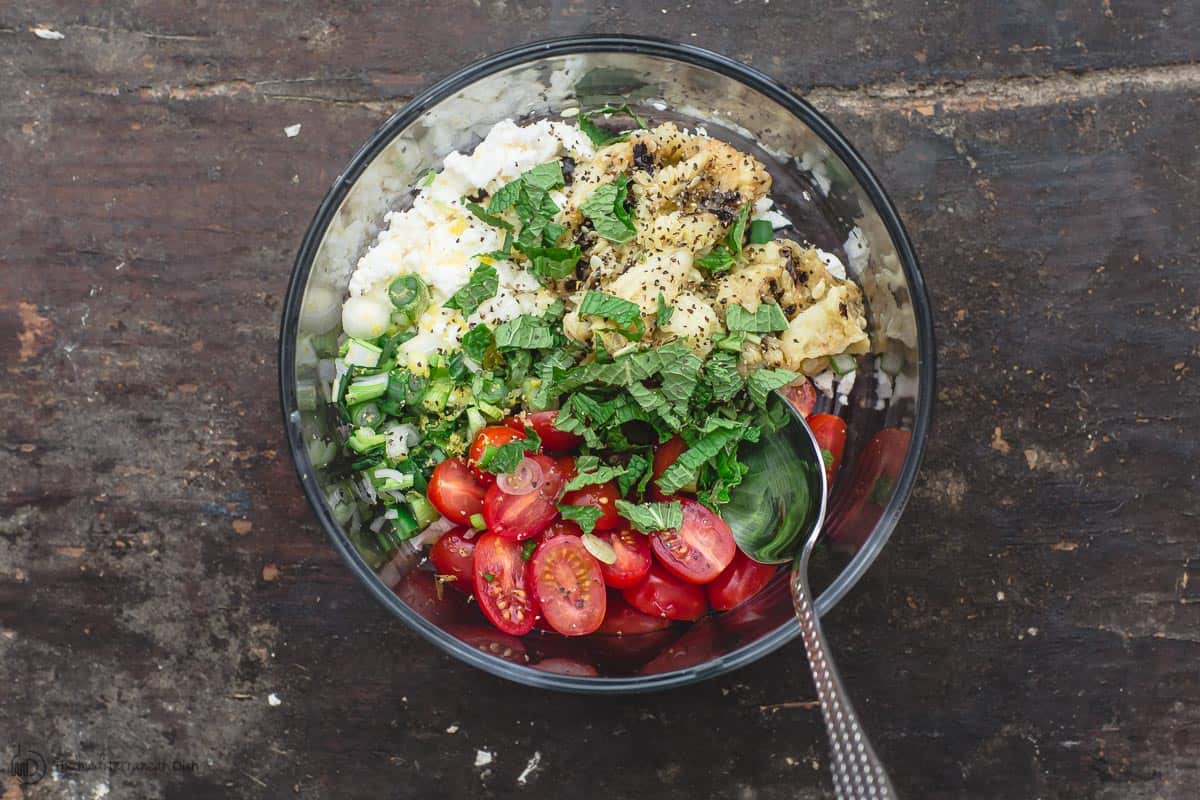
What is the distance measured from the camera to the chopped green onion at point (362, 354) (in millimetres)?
1542

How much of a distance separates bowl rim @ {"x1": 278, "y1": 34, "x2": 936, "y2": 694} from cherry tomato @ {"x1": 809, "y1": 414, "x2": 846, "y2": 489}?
0.14 m

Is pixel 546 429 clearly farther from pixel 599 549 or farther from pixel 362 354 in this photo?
pixel 362 354

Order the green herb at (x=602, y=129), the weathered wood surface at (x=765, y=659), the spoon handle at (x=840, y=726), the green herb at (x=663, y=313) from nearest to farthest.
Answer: the spoon handle at (x=840, y=726), the green herb at (x=663, y=313), the green herb at (x=602, y=129), the weathered wood surface at (x=765, y=659)

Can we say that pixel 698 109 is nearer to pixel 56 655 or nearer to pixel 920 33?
pixel 920 33

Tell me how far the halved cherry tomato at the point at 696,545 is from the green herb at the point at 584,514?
0.11 meters

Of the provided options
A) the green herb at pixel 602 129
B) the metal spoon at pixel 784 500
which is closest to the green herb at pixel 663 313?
the metal spoon at pixel 784 500

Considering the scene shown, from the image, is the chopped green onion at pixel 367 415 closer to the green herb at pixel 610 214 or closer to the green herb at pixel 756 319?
the green herb at pixel 610 214

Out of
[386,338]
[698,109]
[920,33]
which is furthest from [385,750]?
[920,33]

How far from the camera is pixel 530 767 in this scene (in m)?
1.79

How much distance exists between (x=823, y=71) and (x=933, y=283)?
0.47m

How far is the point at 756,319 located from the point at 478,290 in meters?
0.46

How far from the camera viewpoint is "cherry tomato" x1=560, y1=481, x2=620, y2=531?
1.50 meters

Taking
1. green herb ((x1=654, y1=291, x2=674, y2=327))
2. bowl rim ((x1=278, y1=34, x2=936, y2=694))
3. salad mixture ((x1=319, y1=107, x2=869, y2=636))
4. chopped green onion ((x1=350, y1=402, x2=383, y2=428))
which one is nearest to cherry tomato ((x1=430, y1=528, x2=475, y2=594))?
salad mixture ((x1=319, y1=107, x2=869, y2=636))

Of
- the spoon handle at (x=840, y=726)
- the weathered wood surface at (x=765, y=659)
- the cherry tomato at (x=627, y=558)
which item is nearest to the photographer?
the spoon handle at (x=840, y=726)
